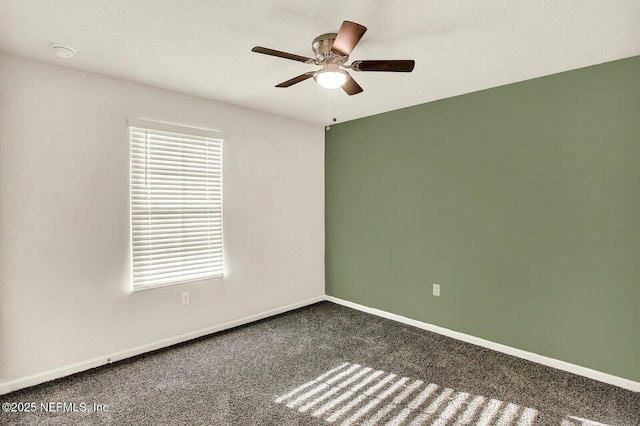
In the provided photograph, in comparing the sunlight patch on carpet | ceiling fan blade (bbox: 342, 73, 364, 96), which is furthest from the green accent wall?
ceiling fan blade (bbox: 342, 73, 364, 96)

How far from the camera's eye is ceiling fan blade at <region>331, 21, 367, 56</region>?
1.64 m

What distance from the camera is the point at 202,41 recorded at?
7.11 ft

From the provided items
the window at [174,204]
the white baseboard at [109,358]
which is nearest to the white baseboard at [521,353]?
the white baseboard at [109,358]

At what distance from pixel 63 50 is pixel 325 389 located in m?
2.98

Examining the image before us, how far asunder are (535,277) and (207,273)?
9.96 feet

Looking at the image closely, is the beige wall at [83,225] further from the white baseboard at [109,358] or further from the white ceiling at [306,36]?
the white ceiling at [306,36]

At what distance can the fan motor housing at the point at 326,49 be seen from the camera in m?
2.04

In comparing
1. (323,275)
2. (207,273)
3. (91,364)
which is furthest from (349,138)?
(91,364)

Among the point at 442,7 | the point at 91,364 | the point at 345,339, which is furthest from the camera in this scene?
the point at 345,339

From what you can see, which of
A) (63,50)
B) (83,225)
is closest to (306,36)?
(63,50)

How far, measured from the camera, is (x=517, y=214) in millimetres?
2898

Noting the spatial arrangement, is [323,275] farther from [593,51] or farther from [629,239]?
[593,51]

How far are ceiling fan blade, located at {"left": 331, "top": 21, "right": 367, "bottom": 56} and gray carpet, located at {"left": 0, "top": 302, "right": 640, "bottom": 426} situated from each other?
2224 millimetres

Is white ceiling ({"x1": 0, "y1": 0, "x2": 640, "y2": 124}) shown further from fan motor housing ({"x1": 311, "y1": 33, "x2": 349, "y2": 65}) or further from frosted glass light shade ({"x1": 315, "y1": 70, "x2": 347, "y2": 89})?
frosted glass light shade ({"x1": 315, "y1": 70, "x2": 347, "y2": 89})
